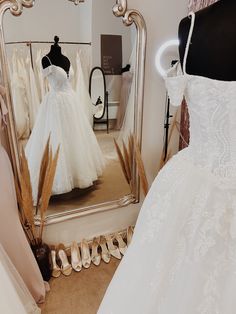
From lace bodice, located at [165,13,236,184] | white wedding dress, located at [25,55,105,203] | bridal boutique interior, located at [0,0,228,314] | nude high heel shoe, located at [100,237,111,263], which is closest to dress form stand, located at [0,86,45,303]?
bridal boutique interior, located at [0,0,228,314]

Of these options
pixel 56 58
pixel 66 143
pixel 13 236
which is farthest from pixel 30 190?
pixel 56 58

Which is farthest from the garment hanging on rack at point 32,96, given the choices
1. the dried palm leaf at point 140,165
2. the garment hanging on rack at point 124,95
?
the dried palm leaf at point 140,165

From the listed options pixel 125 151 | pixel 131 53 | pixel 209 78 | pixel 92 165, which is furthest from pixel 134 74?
pixel 209 78

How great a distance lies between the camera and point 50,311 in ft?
4.22

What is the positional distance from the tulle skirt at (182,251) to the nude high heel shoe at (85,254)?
696mm

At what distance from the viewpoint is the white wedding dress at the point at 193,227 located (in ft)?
2.15

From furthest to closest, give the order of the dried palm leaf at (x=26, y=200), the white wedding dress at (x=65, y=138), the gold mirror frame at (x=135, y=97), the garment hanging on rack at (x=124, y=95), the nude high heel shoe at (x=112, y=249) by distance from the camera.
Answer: the nude high heel shoe at (x=112, y=249) → the garment hanging on rack at (x=124, y=95) → the white wedding dress at (x=65, y=138) → the dried palm leaf at (x=26, y=200) → the gold mirror frame at (x=135, y=97)

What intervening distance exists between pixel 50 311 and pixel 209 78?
1.33 metres

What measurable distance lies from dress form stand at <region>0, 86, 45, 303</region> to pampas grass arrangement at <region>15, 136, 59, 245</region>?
62mm

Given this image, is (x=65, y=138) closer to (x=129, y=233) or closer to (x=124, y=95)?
(x=124, y=95)

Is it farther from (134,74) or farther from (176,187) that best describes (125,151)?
(176,187)

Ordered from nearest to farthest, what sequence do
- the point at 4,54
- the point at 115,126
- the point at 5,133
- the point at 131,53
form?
the point at 4,54
the point at 5,133
the point at 131,53
the point at 115,126

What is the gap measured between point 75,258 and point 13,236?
0.49 metres

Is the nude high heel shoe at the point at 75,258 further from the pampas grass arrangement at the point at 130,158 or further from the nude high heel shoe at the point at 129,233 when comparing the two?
the pampas grass arrangement at the point at 130,158
